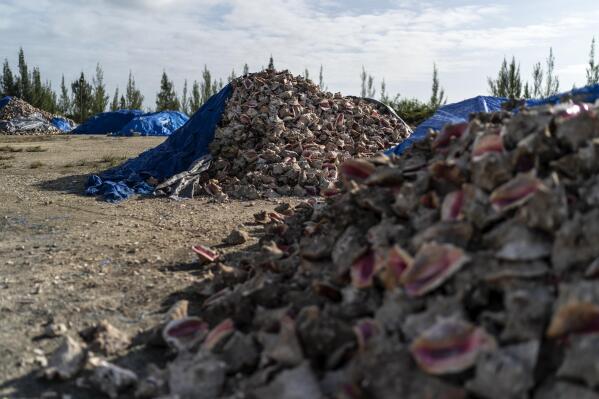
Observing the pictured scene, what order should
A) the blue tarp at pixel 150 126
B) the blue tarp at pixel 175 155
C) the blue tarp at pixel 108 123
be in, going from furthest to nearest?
the blue tarp at pixel 108 123, the blue tarp at pixel 150 126, the blue tarp at pixel 175 155

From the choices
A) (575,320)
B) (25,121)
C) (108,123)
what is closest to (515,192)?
(575,320)

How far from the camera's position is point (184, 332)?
122 inches

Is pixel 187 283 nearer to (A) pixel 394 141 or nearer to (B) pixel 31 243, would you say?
(B) pixel 31 243

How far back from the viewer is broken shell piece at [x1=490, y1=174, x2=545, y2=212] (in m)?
2.48

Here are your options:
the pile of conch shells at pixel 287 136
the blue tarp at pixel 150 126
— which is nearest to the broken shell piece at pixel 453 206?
the pile of conch shells at pixel 287 136

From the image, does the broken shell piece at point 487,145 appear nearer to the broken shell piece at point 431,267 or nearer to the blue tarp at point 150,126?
the broken shell piece at point 431,267

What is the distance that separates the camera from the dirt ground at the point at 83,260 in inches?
128

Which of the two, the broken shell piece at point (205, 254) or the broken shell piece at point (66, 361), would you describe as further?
the broken shell piece at point (205, 254)

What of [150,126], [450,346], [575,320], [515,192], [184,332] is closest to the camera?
[575,320]

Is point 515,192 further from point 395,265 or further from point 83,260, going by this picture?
point 83,260

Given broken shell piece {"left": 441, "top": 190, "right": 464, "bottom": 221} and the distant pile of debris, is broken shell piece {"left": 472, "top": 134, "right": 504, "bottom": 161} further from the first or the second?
the distant pile of debris

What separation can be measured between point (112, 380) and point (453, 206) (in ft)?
6.01

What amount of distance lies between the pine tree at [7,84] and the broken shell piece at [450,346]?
3323cm

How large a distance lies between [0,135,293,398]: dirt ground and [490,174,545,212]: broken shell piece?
198 cm
